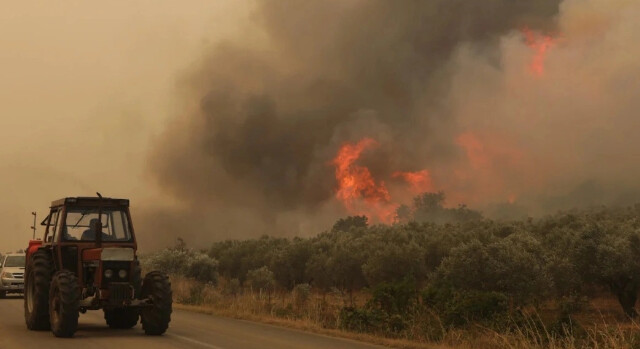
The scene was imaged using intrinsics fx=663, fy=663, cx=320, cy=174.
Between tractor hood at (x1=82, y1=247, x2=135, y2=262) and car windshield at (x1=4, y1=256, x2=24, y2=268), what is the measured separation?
15.9 meters

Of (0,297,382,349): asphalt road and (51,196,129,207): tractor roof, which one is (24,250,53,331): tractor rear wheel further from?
(51,196,129,207): tractor roof

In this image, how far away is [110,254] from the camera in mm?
13695

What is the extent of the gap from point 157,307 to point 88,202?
301 centimetres

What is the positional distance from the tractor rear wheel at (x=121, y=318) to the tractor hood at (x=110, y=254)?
6.47 feet

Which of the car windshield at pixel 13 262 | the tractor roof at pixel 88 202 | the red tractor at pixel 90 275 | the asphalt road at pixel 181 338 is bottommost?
the asphalt road at pixel 181 338

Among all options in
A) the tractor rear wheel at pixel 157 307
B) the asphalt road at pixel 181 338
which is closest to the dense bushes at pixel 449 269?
the asphalt road at pixel 181 338

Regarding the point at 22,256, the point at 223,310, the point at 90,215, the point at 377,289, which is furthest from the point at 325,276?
the point at 90,215

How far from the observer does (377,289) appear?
696 inches

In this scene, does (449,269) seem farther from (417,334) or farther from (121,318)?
(121,318)

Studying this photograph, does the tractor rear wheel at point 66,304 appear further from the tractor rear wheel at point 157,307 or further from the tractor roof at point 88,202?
the tractor roof at point 88,202

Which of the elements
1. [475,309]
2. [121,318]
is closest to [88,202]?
[121,318]

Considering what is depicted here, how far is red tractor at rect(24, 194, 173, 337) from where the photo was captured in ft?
44.2

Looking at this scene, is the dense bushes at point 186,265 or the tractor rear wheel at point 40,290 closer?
the tractor rear wheel at point 40,290

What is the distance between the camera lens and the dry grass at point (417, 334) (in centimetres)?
1233
